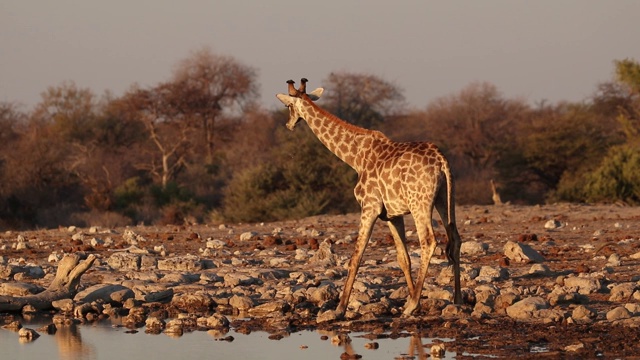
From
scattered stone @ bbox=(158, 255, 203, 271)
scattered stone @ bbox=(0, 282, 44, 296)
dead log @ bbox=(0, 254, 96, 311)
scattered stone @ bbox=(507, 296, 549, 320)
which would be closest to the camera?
scattered stone @ bbox=(507, 296, 549, 320)

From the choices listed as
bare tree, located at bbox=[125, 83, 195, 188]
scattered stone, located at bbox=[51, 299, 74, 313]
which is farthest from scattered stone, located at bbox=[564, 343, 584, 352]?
bare tree, located at bbox=[125, 83, 195, 188]

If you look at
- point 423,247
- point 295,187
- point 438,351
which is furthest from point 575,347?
point 295,187

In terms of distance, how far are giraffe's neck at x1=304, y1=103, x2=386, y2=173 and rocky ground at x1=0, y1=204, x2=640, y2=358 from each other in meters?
1.42

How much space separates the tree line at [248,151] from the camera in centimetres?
3117

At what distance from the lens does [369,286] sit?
1271cm

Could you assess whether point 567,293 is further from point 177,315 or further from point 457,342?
point 177,315

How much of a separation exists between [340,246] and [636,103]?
115ft

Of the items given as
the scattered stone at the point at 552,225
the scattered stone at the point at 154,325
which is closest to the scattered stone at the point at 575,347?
the scattered stone at the point at 154,325

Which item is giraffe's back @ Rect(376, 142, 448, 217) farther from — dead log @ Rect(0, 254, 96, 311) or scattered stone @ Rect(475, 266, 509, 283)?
dead log @ Rect(0, 254, 96, 311)

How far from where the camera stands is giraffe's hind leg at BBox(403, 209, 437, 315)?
1100 cm

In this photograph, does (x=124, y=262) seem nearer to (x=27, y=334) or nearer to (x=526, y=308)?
(x=27, y=334)

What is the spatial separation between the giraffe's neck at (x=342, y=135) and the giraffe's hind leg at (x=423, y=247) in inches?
44.2

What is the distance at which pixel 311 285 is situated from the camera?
43.1ft

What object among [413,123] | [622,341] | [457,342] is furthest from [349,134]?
[413,123]
